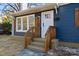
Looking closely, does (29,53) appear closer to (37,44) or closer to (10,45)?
(10,45)

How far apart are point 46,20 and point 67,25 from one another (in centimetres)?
132

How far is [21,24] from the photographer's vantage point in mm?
7418

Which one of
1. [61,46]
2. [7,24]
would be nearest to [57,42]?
[61,46]

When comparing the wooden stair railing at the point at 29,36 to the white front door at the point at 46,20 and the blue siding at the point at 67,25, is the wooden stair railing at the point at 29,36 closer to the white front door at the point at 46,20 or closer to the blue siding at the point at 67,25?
the white front door at the point at 46,20

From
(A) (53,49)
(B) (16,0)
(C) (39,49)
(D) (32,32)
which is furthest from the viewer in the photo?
(D) (32,32)

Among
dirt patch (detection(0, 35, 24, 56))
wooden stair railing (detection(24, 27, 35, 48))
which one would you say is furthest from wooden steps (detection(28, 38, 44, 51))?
dirt patch (detection(0, 35, 24, 56))

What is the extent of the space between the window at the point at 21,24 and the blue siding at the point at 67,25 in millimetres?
1116

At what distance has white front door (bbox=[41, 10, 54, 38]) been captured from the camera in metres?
6.92

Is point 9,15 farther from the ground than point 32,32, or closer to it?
farther from the ground

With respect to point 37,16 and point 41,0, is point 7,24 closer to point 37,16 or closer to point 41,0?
point 41,0

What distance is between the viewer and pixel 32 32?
685 centimetres

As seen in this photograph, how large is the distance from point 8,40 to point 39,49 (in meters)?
0.92

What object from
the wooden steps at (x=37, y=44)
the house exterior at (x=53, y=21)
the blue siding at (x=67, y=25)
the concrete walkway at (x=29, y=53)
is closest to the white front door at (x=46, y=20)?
the house exterior at (x=53, y=21)

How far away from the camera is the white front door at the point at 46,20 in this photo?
6916mm
